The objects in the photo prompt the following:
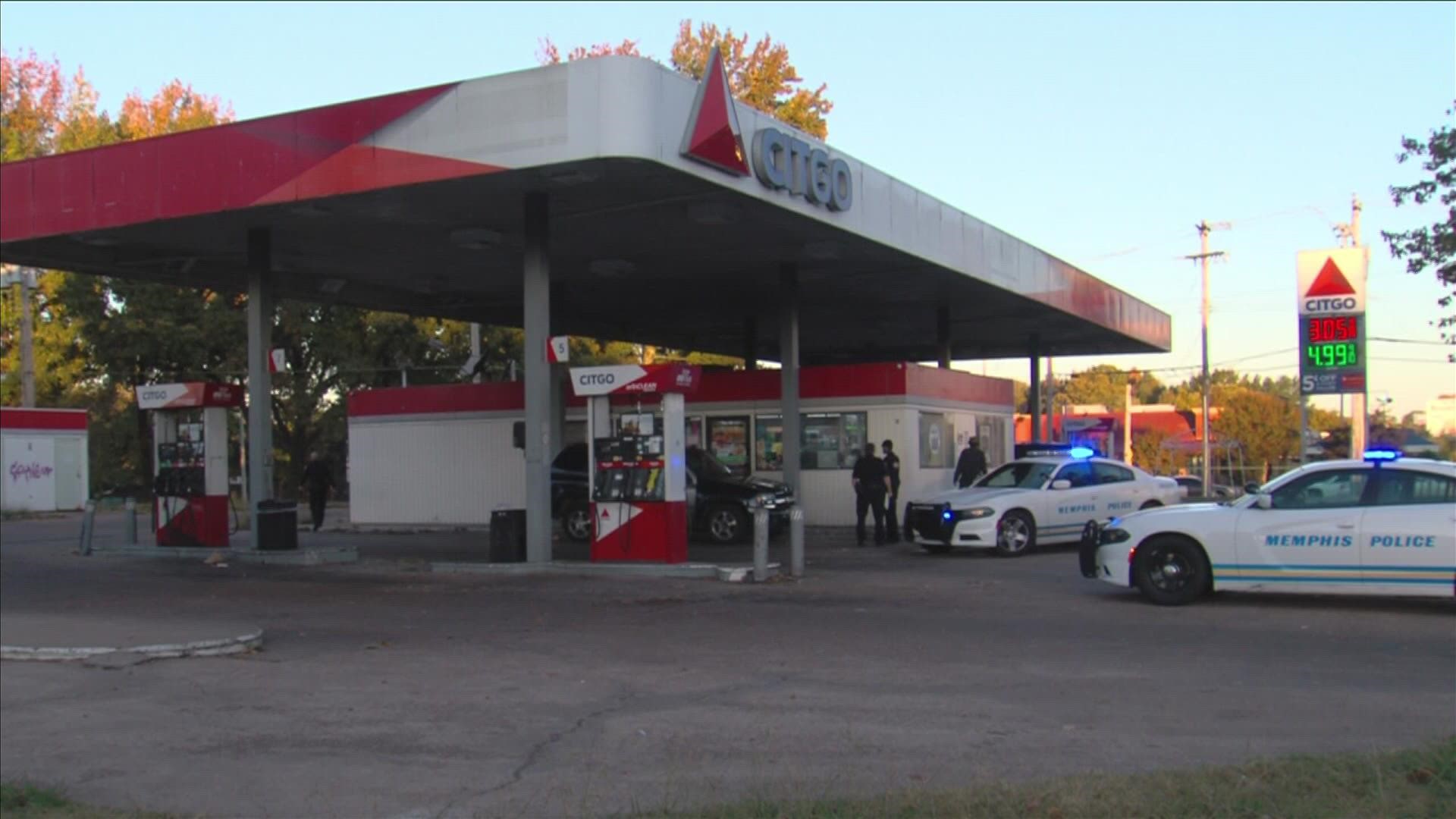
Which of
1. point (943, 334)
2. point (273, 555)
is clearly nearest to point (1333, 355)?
point (943, 334)

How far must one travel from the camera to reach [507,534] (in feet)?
60.4

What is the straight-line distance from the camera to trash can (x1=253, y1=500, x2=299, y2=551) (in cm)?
2034

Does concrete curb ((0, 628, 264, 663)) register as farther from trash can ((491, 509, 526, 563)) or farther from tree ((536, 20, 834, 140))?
tree ((536, 20, 834, 140))

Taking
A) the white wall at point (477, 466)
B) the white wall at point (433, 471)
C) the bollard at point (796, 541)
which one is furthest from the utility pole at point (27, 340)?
the bollard at point (796, 541)

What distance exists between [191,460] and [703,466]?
8.72 meters

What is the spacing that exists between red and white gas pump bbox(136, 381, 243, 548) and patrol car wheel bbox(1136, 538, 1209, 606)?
15.0m

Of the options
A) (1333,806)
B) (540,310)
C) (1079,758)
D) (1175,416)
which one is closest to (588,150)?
(540,310)

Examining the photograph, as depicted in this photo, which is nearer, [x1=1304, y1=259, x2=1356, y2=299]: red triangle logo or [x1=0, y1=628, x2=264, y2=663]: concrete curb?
[x1=0, y1=628, x2=264, y2=663]: concrete curb

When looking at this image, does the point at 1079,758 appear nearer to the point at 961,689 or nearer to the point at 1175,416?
the point at 961,689

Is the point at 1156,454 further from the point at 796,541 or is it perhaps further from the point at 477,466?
the point at 796,541

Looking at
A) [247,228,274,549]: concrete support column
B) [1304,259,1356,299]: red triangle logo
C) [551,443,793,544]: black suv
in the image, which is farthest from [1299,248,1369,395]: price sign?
[247,228,274,549]: concrete support column

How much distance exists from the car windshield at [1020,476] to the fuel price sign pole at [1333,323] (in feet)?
14.6

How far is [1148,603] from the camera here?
13742mm

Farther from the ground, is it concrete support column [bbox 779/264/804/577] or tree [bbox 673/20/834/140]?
tree [bbox 673/20/834/140]
